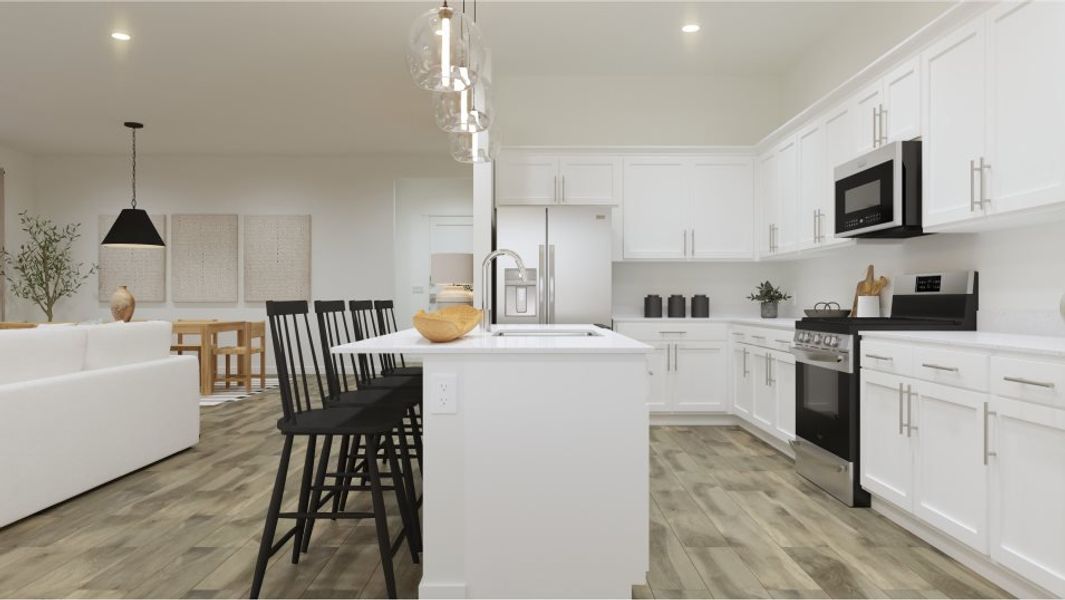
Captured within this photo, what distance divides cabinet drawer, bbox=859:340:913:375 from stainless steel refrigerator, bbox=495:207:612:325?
7.13 feet

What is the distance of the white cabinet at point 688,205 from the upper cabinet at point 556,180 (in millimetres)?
171

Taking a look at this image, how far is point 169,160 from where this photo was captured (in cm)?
833

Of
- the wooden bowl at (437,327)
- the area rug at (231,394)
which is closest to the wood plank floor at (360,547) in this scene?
the wooden bowl at (437,327)

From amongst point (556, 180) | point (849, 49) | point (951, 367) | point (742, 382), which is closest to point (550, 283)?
point (556, 180)

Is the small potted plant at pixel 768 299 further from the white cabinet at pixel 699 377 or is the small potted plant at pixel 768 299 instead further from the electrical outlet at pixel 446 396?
the electrical outlet at pixel 446 396

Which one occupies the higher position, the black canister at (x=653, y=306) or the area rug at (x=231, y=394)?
the black canister at (x=653, y=306)

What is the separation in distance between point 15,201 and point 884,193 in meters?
9.76

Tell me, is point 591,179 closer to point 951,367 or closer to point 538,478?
point 951,367

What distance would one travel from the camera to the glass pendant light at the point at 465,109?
2.84 meters

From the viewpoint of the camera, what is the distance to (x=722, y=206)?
5.29m

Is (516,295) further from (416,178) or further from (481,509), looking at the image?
(416,178)

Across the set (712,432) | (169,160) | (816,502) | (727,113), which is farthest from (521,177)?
(169,160)

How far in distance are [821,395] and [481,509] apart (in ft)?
7.03

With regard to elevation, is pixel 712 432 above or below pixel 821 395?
below
